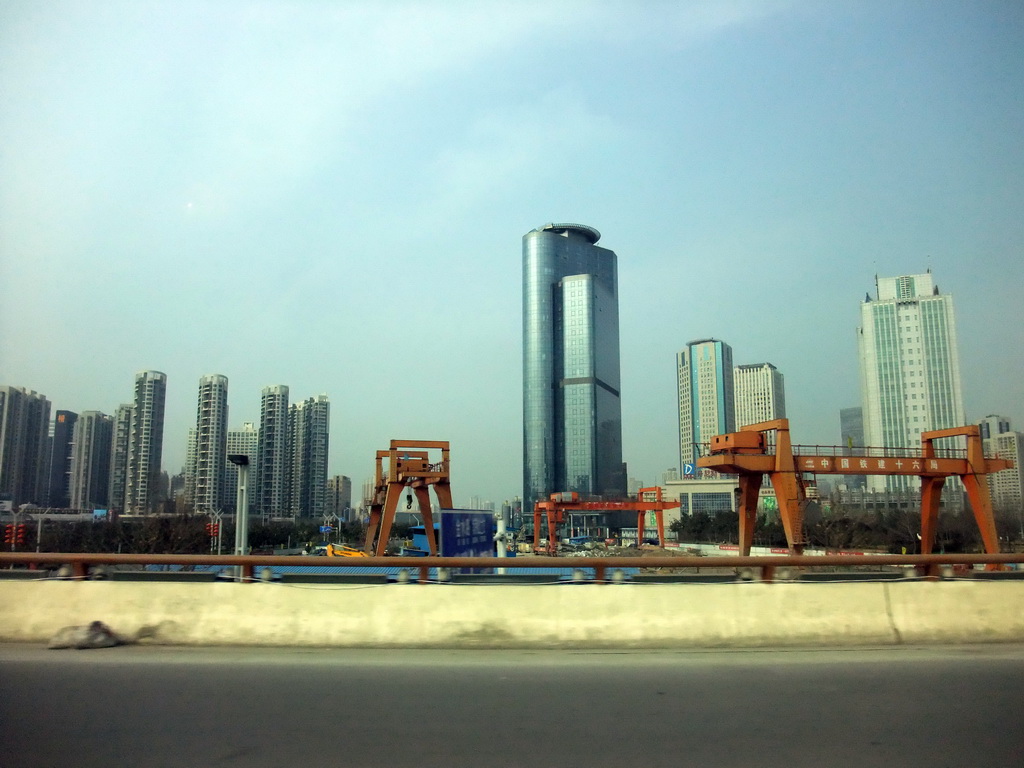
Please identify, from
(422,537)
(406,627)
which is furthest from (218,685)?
(422,537)

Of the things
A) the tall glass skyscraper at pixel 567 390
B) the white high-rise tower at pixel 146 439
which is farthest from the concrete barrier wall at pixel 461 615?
the tall glass skyscraper at pixel 567 390

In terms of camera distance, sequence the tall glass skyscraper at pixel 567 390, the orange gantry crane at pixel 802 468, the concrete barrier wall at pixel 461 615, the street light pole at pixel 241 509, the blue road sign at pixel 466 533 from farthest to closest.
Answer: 1. the tall glass skyscraper at pixel 567 390
2. the orange gantry crane at pixel 802 468
3. the blue road sign at pixel 466 533
4. the street light pole at pixel 241 509
5. the concrete barrier wall at pixel 461 615

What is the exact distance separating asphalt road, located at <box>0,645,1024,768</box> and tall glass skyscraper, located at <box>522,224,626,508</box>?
555ft

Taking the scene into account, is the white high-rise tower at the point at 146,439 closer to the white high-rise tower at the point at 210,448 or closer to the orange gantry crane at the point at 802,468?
the white high-rise tower at the point at 210,448

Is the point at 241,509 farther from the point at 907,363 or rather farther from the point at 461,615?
the point at 907,363

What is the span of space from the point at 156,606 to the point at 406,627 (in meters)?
3.19

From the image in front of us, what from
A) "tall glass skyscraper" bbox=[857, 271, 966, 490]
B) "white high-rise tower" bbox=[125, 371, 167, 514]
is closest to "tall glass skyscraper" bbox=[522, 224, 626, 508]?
"tall glass skyscraper" bbox=[857, 271, 966, 490]

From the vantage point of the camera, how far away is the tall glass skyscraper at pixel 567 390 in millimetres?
181375

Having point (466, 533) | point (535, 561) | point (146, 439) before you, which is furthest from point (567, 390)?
point (535, 561)

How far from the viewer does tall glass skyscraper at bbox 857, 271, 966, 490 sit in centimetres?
6681

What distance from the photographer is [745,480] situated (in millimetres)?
35812

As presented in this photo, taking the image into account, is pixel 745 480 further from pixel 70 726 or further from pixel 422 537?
pixel 70 726

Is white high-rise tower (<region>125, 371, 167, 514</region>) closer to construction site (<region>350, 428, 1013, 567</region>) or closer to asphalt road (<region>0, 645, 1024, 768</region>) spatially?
construction site (<region>350, 428, 1013, 567</region>)

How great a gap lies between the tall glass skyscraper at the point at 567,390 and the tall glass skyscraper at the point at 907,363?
95758 mm
